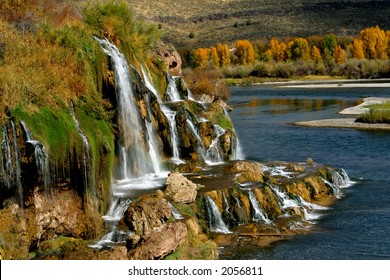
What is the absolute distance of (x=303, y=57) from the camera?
5281 inches

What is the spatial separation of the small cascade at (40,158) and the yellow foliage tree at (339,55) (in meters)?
112

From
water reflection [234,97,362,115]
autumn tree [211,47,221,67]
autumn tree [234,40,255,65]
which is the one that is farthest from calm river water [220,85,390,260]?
autumn tree [234,40,255,65]

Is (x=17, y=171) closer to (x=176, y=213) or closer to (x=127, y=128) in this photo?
(x=176, y=213)

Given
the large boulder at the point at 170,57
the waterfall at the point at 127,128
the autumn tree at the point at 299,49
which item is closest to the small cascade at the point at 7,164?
the waterfall at the point at 127,128

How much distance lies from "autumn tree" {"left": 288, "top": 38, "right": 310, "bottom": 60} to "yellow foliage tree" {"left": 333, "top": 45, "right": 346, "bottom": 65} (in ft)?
22.5

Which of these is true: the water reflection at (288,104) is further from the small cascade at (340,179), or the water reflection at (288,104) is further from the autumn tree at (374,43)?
the autumn tree at (374,43)

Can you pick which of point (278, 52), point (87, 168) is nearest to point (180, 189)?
point (87, 168)

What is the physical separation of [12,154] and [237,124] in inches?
1363

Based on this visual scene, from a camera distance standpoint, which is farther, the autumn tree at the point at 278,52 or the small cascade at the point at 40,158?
the autumn tree at the point at 278,52

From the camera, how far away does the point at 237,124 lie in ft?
172

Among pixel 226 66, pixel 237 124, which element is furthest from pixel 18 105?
pixel 226 66

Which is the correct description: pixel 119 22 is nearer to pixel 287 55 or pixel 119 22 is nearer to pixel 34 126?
pixel 34 126

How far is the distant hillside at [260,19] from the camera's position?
16334cm

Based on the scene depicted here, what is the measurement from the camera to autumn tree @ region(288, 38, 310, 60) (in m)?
134
